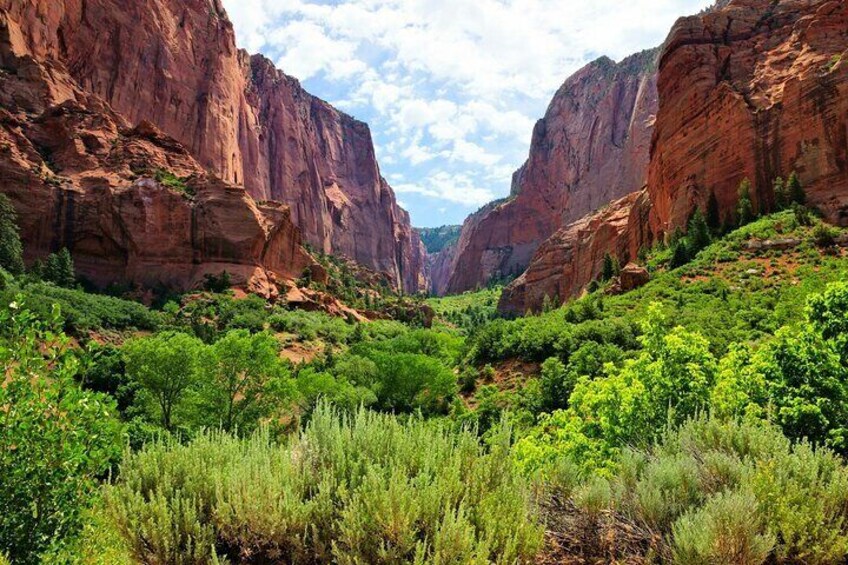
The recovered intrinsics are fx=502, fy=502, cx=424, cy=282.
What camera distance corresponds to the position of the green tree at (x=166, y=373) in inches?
925

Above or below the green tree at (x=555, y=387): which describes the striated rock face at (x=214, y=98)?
above

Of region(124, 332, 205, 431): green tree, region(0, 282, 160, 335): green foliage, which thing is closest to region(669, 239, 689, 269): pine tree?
region(124, 332, 205, 431): green tree

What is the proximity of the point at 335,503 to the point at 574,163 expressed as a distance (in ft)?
485

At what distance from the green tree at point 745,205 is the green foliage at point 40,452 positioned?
43057mm

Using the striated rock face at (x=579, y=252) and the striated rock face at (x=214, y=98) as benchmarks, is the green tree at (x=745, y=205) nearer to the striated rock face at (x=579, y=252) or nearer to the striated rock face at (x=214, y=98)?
the striated rock face at (x=579, y=252)

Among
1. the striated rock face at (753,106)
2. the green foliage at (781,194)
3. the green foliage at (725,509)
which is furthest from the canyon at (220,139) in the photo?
the green foliage at (725,509)

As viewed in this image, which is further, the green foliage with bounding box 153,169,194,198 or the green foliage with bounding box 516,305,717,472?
the green foliage with bounding box 153,169,194,198

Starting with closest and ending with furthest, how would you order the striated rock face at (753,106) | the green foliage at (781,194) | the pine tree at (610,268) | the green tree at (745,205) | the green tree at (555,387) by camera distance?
the green tree at (555,387)
the striated rock face at (753,106)
the green foliage at (781,194)
the green tree at (745,205)
the pine tree at (610,268)

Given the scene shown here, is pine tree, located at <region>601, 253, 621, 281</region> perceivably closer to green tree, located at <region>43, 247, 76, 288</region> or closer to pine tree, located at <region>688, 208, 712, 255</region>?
pine tree, located at <region>688, 208, 712, 255</region>

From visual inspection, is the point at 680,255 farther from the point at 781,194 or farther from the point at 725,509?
the point at 725,509

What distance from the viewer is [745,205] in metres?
37.4

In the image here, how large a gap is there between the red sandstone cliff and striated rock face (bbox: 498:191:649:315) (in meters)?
3.99

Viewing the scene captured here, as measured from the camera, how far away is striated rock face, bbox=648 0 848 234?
3503cm

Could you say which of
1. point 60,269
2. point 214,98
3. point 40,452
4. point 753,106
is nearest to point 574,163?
point 214,98
